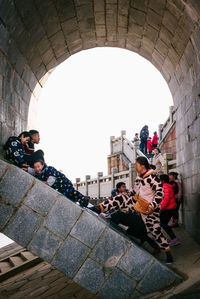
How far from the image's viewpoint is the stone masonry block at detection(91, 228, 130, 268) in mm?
5059

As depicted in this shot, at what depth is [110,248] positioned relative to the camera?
5074 mm

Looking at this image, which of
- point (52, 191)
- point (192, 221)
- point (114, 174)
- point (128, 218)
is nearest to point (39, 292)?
point (128, 218)

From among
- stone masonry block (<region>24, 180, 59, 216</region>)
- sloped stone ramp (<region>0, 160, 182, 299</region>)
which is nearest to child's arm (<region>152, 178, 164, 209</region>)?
sloped stone ramp (<region>0, 160, 182, 299</region>)

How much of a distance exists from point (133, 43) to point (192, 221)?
5026 millimetres

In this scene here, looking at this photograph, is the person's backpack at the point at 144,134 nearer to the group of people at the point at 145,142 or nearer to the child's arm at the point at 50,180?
the group of people at the point at 145,142

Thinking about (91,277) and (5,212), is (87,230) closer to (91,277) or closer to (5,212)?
(91,277)

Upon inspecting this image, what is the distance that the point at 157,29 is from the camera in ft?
24.9

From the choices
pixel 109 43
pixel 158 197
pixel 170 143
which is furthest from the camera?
pixel 170 143

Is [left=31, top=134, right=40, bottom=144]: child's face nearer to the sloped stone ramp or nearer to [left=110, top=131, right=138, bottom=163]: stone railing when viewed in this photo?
the sloped stone ramp

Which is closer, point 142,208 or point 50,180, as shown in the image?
point 142,208

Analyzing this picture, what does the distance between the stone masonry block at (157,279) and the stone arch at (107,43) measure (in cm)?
204

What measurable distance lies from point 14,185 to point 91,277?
1843mm

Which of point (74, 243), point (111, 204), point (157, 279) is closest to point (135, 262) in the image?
point (157, 279)

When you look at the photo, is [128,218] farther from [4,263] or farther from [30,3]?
[4,263]
